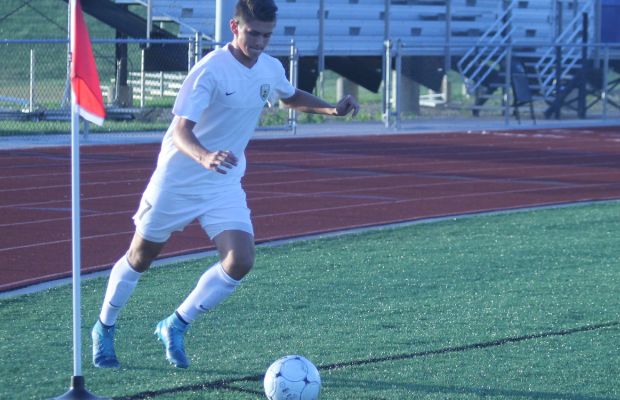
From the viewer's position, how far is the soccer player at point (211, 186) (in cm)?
548

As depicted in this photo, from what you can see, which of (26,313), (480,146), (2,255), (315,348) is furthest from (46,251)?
(480,146)

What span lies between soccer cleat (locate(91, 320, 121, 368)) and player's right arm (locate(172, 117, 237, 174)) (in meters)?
1.11

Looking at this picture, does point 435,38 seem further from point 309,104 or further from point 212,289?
point 212,289

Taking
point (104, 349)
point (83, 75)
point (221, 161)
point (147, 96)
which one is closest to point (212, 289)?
point (104, 349)

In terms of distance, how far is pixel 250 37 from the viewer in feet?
18.0

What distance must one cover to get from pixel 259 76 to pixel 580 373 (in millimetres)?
2150

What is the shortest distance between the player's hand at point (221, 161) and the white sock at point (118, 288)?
3.61 ft

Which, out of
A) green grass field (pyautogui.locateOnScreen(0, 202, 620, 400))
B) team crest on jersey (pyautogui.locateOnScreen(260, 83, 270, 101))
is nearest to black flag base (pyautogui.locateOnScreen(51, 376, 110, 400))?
green grass field (pyautogui.locateOnScreen(0, 202, 620, 400))

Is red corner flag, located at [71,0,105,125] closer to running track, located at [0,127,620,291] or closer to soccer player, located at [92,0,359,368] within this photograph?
soccer player, located at [92,0,359,368]

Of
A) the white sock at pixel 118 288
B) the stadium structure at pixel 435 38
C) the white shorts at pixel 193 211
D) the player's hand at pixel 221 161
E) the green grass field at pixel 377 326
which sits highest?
the stadium structure at pixel 435 38

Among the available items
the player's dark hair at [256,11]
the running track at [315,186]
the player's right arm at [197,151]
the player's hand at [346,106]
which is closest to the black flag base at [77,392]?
the player's right arm at [197,151]

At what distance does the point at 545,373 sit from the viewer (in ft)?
18.8

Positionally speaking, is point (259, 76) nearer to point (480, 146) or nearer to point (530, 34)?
point (480, 146)

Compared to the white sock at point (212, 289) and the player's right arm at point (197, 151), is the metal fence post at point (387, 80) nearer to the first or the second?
the white sock at point (212, 289)
